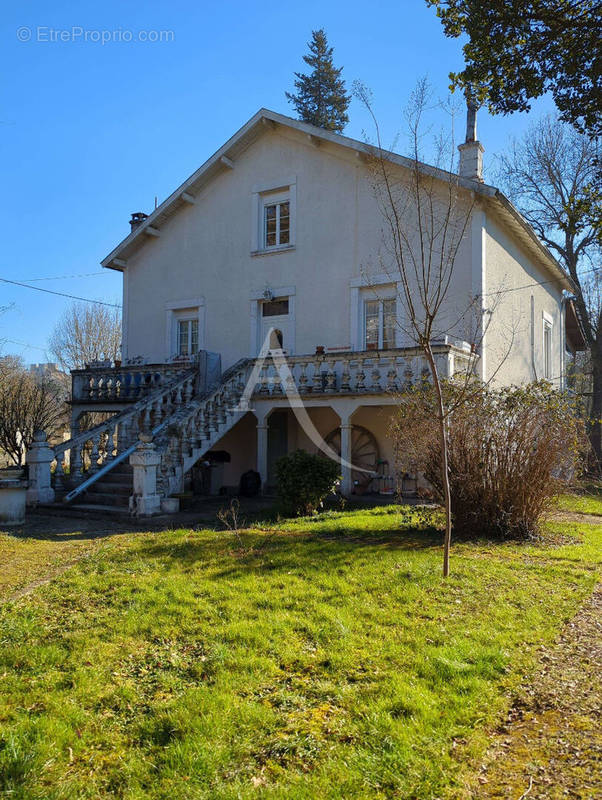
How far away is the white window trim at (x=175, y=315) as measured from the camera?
17016mm

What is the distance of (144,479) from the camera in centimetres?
1039

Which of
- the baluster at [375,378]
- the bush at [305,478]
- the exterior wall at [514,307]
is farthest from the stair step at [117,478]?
the exterior wall at [514,307]

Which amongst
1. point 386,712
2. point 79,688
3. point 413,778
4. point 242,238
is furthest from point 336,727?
point 242,238

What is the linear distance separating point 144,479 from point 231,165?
9.95 meters

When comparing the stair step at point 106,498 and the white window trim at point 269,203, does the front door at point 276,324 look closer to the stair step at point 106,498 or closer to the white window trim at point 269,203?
the white window trim at point 269,203

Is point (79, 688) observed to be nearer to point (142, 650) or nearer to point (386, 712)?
point (142, 650)

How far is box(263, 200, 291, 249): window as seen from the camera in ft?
52.4

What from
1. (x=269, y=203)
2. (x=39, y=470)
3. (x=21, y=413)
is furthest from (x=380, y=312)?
(x=21, y=413)

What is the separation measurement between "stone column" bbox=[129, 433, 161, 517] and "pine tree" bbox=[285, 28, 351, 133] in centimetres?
2953

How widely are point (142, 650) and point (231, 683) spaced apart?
0.91 m

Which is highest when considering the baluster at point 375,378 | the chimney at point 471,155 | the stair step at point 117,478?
the chimney at point 471,155

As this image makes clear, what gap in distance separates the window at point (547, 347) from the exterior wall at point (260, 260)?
7730 mm

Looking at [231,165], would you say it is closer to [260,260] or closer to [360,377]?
[260,260]

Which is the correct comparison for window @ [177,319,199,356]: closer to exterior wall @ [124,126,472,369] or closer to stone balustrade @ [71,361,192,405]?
exterior wall @ [124,126,472,369]
